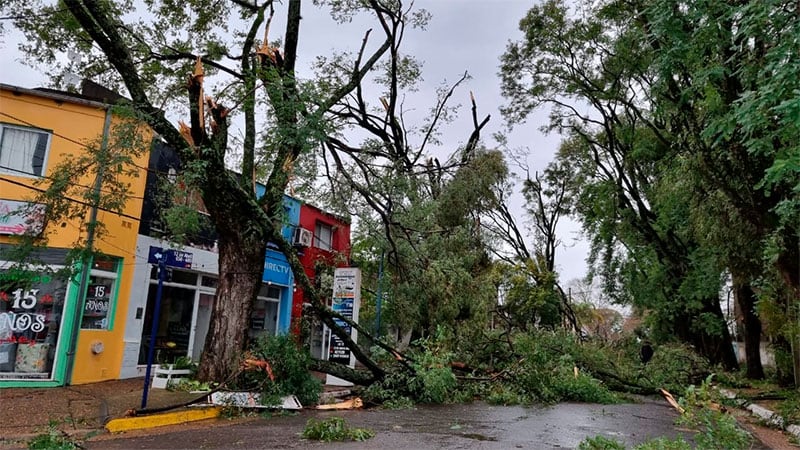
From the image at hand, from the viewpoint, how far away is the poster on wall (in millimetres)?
13602

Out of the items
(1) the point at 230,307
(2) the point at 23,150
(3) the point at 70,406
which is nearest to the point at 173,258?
(2) the point at 23,150

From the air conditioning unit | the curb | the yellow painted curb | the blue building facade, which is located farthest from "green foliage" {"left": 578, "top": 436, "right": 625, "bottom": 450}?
the air conditioning unit

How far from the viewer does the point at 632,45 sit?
16.1 meters

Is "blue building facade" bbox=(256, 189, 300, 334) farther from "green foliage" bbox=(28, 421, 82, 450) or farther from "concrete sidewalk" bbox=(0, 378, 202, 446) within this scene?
"green foliage" bbox=(28, 421, 82, 450)

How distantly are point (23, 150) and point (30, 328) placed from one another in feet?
13.1

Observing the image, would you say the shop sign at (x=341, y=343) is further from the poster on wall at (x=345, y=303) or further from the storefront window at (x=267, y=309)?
the storefront window at (x=267, y=309)

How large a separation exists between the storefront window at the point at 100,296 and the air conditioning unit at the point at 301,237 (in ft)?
22.7

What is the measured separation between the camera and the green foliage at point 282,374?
Result: 10.1 meters

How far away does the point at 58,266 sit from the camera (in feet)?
39.8

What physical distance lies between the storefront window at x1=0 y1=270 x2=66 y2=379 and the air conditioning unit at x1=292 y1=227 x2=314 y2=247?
8253mm

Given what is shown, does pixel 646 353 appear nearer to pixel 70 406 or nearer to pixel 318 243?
pixel 318 243

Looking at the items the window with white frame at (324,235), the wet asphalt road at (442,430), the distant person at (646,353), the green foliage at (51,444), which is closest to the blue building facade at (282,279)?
the window with white frame at (324,235)

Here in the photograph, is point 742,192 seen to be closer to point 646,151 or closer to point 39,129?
point 646,151

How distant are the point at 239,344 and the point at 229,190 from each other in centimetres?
322
